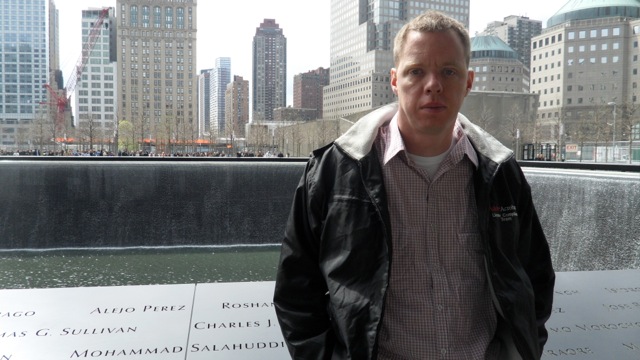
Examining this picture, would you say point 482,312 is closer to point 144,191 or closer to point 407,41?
point 407,41

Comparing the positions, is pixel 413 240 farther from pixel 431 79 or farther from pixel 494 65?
pixel 494 65

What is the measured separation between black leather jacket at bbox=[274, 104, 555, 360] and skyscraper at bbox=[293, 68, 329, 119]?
14505 centimetres

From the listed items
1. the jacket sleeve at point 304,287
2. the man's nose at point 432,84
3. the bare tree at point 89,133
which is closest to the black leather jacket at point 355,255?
the jacket sleeve at point 304,287

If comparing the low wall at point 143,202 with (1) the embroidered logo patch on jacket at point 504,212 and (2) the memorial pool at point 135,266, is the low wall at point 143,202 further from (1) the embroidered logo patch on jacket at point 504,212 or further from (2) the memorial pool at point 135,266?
(1) the embroidered logo patch on jacket at point 504,212

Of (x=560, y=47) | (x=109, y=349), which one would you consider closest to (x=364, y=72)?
(x=560, y=47)

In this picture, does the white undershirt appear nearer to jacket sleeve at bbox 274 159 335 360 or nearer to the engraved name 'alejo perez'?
jacket sleeve at bbox 274 159 335 360

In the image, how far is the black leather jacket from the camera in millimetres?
1851

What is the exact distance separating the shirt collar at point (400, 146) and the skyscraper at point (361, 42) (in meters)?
73.0

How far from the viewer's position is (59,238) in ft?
45.1

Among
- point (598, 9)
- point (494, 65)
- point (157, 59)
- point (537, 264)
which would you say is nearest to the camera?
point (537, 264)

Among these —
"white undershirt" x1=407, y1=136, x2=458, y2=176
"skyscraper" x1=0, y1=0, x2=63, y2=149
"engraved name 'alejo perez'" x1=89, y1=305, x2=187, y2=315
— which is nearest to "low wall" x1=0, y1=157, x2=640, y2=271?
"engraved name 'alejo perez'" x1=89, y1=305, x2=187, y2=315

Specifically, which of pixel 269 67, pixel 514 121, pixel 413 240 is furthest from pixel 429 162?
pixel 269 67

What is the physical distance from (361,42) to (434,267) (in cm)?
8927

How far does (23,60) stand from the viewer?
11906cm
